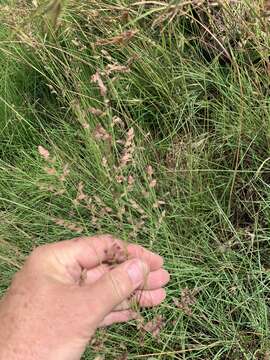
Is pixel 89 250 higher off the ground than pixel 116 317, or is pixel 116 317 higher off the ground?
pixel 89 250

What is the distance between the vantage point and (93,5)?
7.54 ft

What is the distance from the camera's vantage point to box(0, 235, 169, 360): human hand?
1332mm

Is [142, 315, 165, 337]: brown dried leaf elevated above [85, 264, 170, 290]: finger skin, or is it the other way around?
[85, 264, 170, 290]: finger skin

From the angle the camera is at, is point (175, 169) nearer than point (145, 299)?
No

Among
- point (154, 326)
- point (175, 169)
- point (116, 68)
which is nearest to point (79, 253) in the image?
point (154, 326)

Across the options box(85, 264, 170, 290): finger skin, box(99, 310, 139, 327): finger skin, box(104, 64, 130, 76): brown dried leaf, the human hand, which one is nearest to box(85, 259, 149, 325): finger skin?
the human hand

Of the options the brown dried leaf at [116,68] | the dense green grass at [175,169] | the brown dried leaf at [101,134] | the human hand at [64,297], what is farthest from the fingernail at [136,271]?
the brown dried leaf at [116,68]

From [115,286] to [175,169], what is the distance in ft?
2.25

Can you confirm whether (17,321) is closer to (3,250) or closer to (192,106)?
(3,250)

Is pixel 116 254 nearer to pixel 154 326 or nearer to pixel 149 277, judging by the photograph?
pixel 149 277

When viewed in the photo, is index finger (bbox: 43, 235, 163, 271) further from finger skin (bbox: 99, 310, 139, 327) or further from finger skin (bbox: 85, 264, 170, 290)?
finger skin (bbox: 99, 310, 139, 327)

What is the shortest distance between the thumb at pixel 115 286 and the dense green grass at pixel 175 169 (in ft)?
0.43

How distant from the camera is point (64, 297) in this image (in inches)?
53.1

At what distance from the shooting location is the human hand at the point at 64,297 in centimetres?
133
